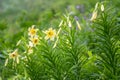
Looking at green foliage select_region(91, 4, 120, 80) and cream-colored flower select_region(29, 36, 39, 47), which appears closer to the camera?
green foliage select_region(91, 4, 120, 80)

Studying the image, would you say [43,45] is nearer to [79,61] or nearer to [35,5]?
[79,61]

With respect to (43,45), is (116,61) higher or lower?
lower

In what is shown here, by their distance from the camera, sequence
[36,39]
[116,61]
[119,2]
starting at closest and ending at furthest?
1. [116,61]
2. [36,39]
3. [119,2]

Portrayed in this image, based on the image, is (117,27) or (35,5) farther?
(35,5)

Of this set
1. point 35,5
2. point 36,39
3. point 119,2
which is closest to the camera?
point 36,39

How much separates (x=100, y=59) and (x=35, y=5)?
15.1 m

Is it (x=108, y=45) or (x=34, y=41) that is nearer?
(x=108, y=45)

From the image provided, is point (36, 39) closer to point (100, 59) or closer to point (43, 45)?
point (43, 45)

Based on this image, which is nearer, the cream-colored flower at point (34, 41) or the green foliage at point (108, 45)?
the green foliage at point (108, 45)

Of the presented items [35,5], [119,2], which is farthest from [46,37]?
[35,5]

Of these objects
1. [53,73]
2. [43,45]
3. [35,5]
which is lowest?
[53,73]

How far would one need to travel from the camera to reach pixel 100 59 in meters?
2.77

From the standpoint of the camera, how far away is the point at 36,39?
2.94 metres

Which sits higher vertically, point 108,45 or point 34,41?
point 34,41
